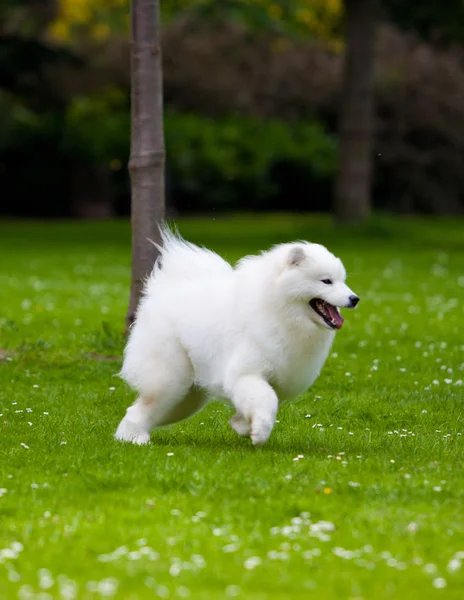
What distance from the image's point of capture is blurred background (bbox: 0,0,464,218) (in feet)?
98.9

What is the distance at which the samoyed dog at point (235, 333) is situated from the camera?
6.36 meters

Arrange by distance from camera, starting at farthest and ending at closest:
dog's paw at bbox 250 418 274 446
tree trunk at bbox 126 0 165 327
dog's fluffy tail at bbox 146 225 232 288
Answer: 1. tree trunk at bbox 126 0 165 327
2. dog's fluffy tail at bbox 146 225 232 288
3. dog's paw at bbox 250 418 274 446

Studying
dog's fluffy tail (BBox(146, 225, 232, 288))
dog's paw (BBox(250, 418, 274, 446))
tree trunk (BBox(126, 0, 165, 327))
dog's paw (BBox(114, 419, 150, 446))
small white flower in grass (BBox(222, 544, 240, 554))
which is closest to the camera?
small white flower in grass (BBox(222, 544, 240, 554))

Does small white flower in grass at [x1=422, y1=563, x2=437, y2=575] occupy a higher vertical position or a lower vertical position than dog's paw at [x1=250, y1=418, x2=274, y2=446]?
higher

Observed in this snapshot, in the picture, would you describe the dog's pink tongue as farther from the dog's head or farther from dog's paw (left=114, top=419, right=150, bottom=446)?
dog's paw (left=114, top=419, right=150, bottom=446)

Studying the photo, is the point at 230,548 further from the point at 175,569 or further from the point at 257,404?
the point at 257,404

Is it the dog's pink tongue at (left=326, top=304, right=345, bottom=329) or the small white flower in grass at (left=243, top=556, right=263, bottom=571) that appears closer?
the small white flower in grass at (left=243, top=556, right=263, bottom=571)

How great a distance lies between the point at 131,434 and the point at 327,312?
57.5 inches

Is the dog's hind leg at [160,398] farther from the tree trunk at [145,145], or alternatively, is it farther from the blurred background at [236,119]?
the blurred background at [236,119]

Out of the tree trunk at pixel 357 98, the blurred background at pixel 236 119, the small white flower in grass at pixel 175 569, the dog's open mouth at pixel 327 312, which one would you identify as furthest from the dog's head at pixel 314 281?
the blurred background at pixel 236 119

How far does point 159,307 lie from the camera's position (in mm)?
6875

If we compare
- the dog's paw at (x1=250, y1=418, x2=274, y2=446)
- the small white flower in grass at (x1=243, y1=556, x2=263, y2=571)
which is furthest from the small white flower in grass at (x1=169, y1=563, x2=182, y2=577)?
the dog's paw at (x1=250, y1=418, x2=274, y2=446)

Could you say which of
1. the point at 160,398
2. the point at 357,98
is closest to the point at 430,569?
the point at 160,398

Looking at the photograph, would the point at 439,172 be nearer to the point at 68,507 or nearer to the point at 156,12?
the point at 156,12
